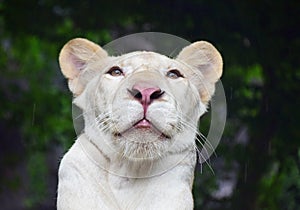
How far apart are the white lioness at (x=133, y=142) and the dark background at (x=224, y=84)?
8.54 feet

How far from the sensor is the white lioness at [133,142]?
7.83 feet

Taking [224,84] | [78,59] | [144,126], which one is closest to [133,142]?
[144,126]

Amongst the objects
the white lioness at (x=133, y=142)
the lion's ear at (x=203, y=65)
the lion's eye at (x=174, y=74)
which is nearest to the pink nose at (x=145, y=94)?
the white lioness at (x=133, y=142)

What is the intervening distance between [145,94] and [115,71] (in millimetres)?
192

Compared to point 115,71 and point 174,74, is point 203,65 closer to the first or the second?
point 174,74

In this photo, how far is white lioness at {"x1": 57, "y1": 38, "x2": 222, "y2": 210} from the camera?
7.83 feet

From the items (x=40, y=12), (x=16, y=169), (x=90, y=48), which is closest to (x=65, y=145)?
(x=16, y=169)

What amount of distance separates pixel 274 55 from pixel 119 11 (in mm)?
1029

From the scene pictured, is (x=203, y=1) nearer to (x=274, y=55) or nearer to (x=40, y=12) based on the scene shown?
(x=274, y=55)

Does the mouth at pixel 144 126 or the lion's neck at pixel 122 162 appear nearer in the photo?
the mouth at pixel 144 126

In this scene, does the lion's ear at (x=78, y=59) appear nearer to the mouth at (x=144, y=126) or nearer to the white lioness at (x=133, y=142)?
the white lioness at (x=133, y=142)

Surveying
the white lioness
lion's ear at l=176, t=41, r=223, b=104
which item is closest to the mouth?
the white lioness

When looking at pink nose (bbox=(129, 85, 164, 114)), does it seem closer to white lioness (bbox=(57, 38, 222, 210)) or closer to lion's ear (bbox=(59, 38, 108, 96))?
white lioness (bbox=(57, 38, 222, 210))

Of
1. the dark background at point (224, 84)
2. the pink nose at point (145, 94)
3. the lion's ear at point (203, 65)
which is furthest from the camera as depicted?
the dark background at point (224, 84)
